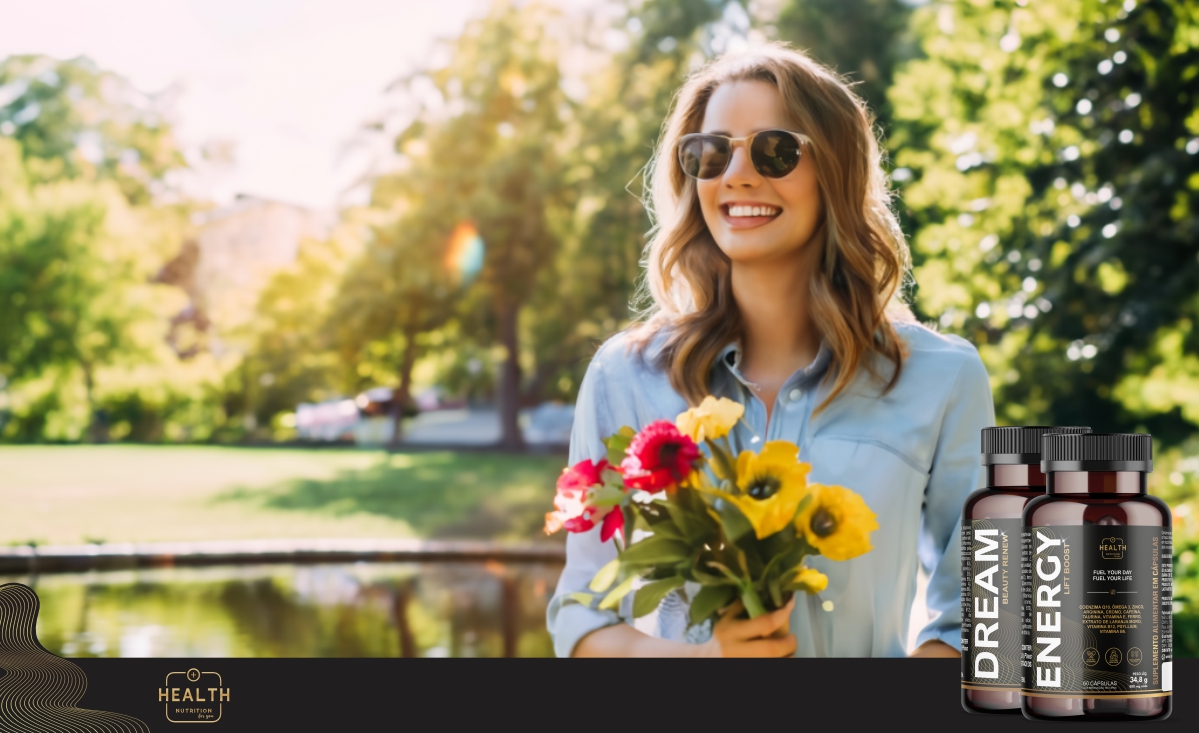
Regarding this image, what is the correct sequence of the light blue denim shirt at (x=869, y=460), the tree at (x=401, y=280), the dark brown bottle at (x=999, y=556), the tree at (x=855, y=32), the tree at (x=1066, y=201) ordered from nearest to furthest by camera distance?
the dark brown bottle at (x=999, y=556), the light blue denim shirt at (x=869, y=460), the tree at (x=1066, y=201), the tree at (x=855, y=32), the tree at (x=401, y=280)

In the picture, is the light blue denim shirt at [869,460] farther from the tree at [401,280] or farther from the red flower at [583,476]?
the tree at [401,280]

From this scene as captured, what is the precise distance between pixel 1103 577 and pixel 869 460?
374 millimetres

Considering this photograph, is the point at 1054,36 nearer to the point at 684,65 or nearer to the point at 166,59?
the point at 684,65

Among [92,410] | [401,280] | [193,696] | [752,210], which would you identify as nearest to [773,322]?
[752,210]

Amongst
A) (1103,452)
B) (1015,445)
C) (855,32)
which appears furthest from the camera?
(855,32)

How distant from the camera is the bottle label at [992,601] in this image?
94cm

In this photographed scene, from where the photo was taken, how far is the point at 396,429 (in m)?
20.9

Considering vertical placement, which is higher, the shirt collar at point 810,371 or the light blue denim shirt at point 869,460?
the shirt collar at point 810,371

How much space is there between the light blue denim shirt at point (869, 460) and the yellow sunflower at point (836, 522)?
0.28 m

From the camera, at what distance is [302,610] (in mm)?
9922

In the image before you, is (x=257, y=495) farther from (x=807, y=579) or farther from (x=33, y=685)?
(x=807, y=579)

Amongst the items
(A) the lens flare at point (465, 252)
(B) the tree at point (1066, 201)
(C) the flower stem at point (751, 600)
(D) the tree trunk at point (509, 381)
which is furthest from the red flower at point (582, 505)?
(D) the tree trunk at point (509, 381)

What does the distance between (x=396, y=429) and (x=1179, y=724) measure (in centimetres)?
2048

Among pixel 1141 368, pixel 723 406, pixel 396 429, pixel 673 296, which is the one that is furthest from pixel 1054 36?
pixel 396 429
